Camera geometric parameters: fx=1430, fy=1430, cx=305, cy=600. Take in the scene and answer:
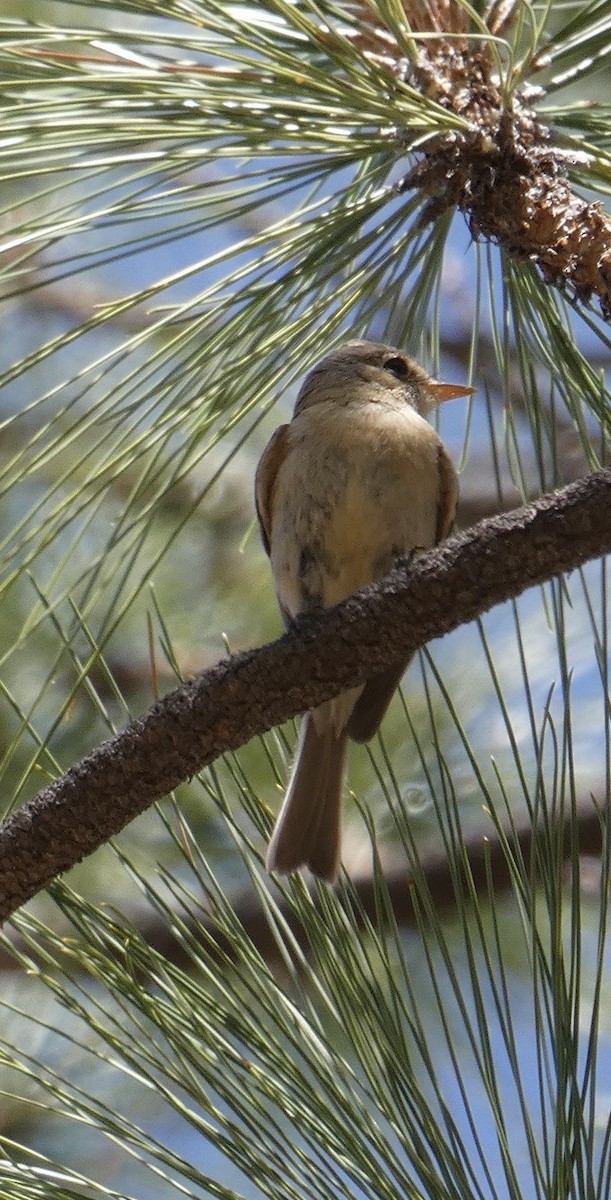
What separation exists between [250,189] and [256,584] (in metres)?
1.50

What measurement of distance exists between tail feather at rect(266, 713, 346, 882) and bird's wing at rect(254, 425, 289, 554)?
0.34 m

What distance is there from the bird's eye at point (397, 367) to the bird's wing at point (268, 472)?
22 cm

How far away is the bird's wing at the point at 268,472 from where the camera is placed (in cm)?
226

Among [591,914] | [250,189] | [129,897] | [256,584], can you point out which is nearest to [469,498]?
[256,584]

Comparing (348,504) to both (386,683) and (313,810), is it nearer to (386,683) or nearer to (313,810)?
(386,683)

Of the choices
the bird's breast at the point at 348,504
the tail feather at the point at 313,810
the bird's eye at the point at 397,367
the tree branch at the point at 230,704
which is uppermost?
the bird's eye at the point at 397,367

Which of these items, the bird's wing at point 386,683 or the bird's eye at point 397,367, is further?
the bird's eye at point 397,367

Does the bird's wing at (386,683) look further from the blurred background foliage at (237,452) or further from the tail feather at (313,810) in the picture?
the blurred background foliage at (237,452)

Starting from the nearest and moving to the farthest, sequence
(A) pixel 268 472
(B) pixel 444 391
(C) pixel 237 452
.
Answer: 1. (C) pixel 237 452
2. (A) pixel 268 472
3. (B) pixel 444 391

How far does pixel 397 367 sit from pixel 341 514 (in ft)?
1.26

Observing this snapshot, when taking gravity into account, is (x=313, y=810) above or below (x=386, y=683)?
below

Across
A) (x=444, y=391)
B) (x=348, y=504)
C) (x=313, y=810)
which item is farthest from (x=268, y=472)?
(x=313, y=810)

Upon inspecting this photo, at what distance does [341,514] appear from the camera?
6.96ft

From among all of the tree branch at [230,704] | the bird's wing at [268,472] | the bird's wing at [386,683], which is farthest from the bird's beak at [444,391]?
the tree branch at [230,704]
